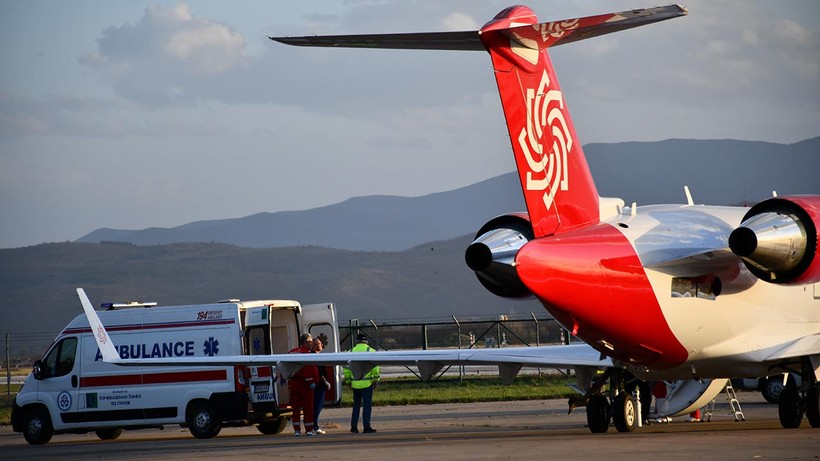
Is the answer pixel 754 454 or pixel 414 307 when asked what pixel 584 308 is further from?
pixel 414 307

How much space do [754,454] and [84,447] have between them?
44.6 feet

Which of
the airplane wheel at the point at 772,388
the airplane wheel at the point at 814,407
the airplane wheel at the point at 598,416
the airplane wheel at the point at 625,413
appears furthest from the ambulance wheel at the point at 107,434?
the airplane wheel at the point at 772,388

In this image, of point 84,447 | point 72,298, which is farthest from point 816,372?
point 72,298

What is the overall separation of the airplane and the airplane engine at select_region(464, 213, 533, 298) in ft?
0.09

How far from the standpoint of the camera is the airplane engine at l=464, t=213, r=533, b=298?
19188 mm

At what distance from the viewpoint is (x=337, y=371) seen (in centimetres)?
2791

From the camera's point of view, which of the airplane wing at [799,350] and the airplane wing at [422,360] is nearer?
the airplane wing at [799,350]

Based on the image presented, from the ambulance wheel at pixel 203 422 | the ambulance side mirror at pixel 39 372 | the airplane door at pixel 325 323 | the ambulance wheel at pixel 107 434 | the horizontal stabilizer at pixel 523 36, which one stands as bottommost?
the ambulance wheel at pixel 107 434

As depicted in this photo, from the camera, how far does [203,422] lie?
25109 mm

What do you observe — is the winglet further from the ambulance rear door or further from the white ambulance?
the ambulance rear door

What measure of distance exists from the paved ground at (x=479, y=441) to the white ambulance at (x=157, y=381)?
0.49 m

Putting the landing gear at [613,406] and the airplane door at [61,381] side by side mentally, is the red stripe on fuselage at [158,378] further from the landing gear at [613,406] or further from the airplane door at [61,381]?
the landing gear at [613,406]

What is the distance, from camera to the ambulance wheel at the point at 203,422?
25.1m

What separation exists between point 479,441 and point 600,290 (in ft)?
11.5
